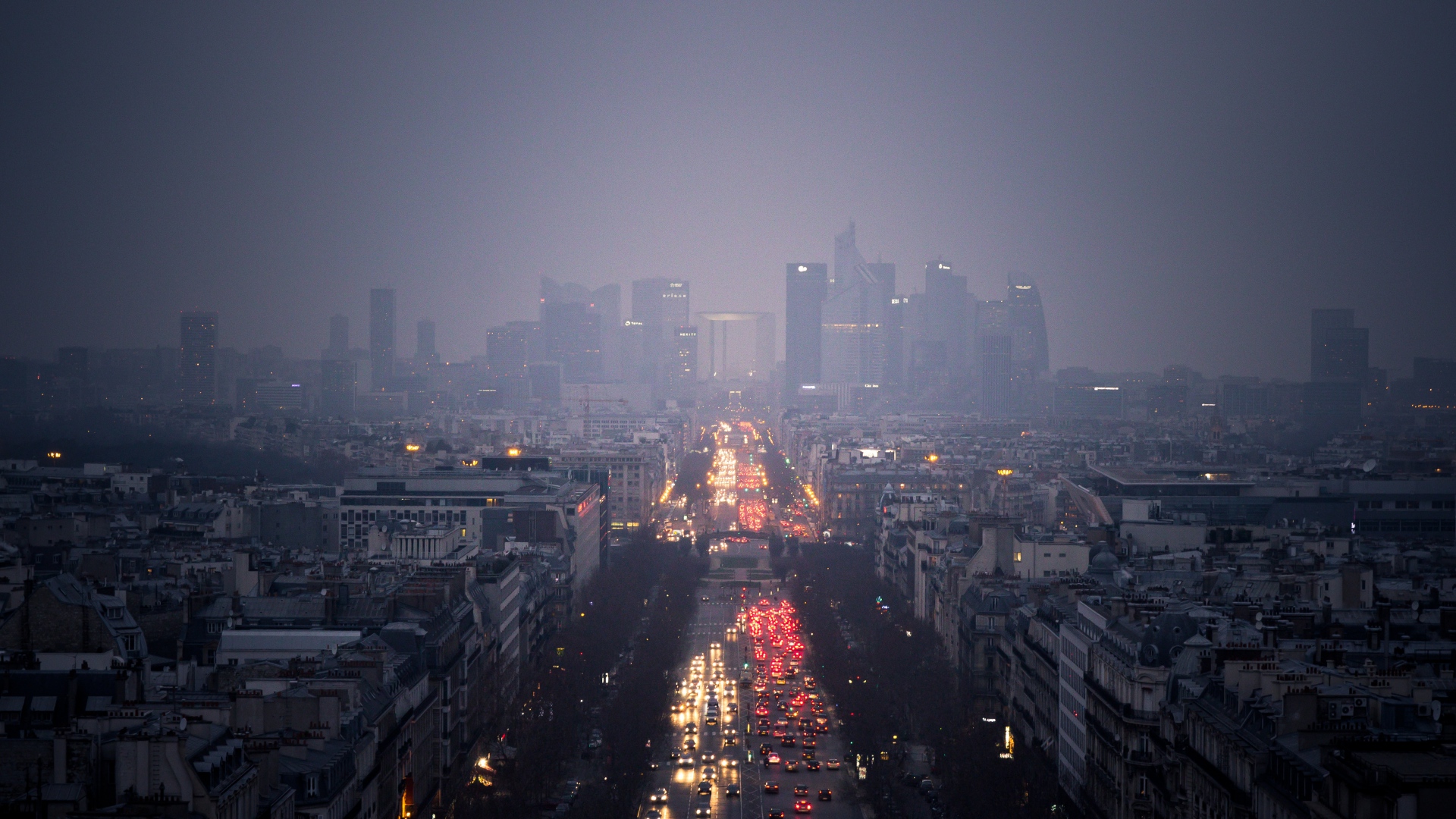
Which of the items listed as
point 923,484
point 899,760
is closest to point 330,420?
point 923,484

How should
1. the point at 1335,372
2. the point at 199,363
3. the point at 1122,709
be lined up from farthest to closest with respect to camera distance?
1. the point at 199,363
2. the point at 1335,372
3. the point at 1122,709

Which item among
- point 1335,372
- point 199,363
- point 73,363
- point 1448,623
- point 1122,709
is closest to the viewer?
point 1122,709

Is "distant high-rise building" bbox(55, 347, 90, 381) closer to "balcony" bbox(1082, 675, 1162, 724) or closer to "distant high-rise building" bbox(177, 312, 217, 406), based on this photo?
"distant high-rise building" bbox(177, 312, 217, 406)

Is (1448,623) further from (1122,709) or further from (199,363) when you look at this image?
(199,363)

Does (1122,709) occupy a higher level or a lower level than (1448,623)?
lower

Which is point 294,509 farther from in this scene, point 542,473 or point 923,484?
point 923,484

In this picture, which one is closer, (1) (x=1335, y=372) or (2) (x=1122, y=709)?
(2) (x=1122, y=709)

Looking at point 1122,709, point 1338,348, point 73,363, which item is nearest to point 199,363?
point 73,363

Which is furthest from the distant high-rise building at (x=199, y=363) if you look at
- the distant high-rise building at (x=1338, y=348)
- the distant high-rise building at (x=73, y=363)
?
the distant high-rise building at (x=1338, y=348)

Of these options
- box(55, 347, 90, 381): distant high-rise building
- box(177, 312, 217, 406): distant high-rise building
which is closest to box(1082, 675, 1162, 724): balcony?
box(55, 347, 90, 381): distant high-rise building
